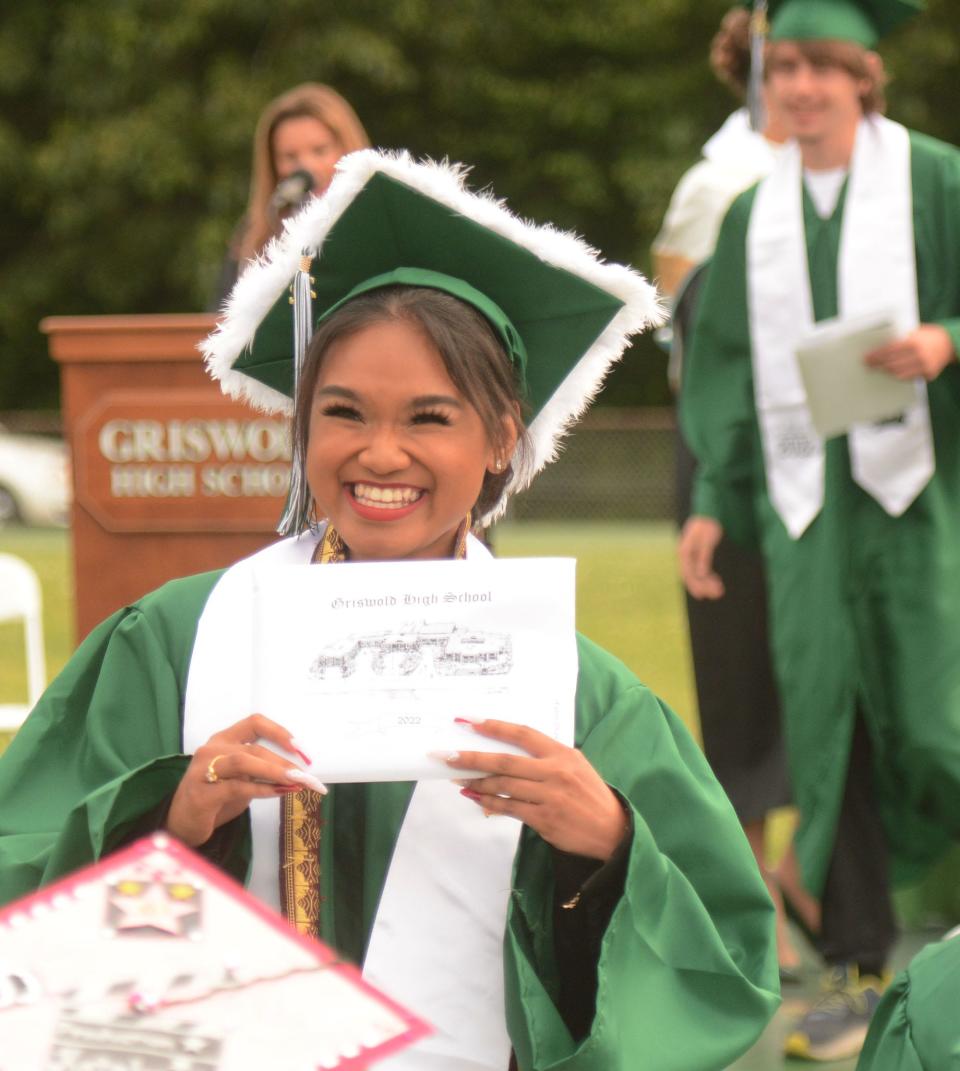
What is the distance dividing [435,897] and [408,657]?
1.39 feet

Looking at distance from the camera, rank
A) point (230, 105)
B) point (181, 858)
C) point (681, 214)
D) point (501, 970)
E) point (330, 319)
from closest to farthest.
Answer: point (181, 858), point (501, 970), point (330, 319), point (681, 214), point (230, 105)

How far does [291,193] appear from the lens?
556cm

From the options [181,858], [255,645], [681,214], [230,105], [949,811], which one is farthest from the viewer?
[230,105]

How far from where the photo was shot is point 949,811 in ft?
14.1

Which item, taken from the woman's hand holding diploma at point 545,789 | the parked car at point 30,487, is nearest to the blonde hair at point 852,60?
the woman's hand holding diploma at point 545,789

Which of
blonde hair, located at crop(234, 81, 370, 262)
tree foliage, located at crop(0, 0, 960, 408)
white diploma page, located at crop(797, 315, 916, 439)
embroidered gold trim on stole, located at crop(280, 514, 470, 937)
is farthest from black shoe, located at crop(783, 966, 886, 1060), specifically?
tree foliage, located at crop(0, 0, 960, 408)

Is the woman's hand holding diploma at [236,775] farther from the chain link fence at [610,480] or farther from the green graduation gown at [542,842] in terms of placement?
the chain link fence at [610,480]

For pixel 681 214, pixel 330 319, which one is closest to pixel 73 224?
pixel 681 214

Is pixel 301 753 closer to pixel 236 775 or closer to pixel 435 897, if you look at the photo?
pixel 236 775

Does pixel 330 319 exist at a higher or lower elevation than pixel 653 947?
higher

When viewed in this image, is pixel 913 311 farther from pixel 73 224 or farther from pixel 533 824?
pixel 73 224

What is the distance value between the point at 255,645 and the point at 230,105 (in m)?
22.1

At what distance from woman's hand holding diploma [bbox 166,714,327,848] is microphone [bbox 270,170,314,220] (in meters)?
3.68

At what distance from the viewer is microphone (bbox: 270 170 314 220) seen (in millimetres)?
5555
